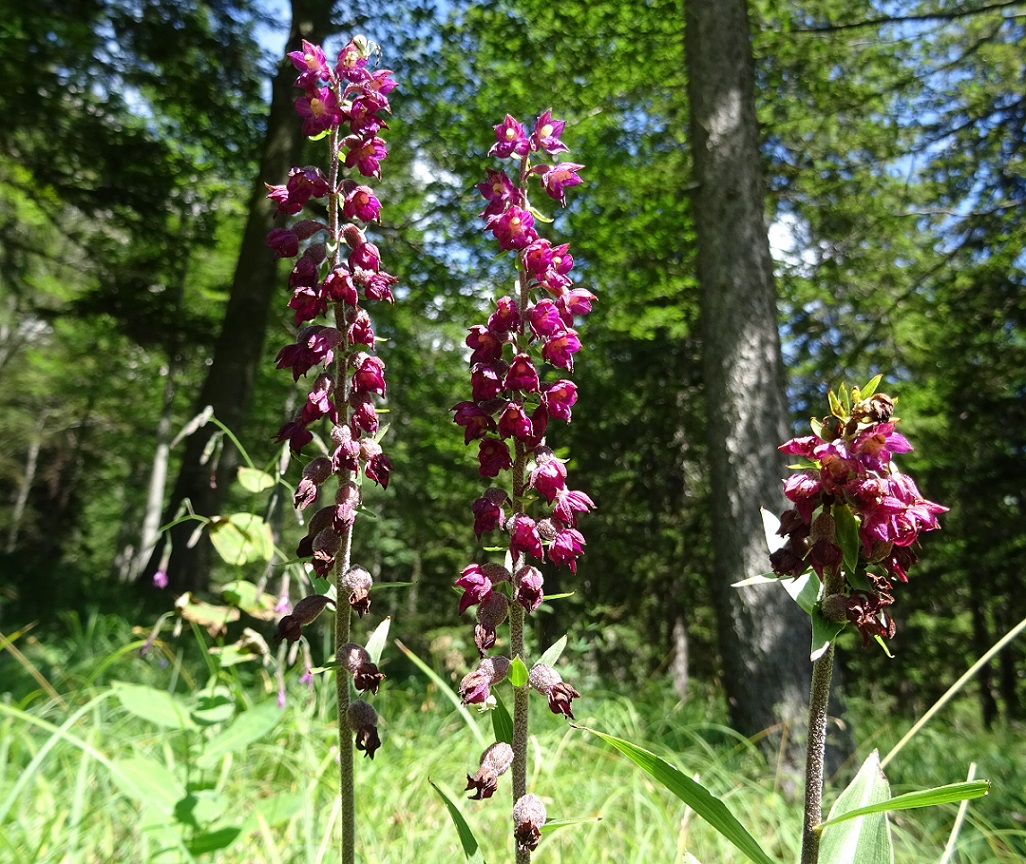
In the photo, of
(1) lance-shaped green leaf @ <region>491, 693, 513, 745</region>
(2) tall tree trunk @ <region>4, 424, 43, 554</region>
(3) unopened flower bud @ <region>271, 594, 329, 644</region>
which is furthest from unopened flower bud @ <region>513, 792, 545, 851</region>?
(2) tall tree trunk @ <region>4, 424, 43, 554</region>

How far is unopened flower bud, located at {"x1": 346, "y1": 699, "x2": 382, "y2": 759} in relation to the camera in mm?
1115

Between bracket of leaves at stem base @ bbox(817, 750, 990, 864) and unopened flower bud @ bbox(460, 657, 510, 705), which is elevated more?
unopened flower bud @ bbox(460, 657, 510, 705)

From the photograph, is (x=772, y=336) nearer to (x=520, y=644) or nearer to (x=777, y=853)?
(x=777, y=853)

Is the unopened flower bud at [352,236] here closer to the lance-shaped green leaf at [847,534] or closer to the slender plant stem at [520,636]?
the slender plant stem at [520,636]

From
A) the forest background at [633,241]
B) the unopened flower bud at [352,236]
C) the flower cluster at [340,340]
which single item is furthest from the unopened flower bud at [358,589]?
the forest background at [633,241]

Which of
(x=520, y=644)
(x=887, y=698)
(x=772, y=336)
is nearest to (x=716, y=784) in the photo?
(x=520, y=644)

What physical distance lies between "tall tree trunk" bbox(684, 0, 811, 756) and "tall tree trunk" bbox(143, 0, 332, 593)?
16.0ft

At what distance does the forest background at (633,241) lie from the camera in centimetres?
770

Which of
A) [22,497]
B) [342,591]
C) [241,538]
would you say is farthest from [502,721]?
[22,497]

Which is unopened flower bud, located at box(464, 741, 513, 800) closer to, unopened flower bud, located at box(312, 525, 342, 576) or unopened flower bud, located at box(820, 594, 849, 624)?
unopened flower bud, located at box(312, 525, 342, 576)

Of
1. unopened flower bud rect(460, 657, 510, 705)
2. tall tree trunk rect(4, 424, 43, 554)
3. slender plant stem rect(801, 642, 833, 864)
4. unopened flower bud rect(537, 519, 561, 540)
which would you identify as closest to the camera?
slender plant stem rect(801, 642, 833, 864)

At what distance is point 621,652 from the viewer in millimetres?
10711

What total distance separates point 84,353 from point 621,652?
11.3 m

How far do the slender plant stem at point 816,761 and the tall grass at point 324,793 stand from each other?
0.86ft
